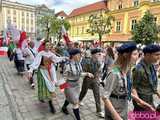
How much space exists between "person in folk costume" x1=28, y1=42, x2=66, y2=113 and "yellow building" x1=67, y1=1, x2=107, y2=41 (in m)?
48.0

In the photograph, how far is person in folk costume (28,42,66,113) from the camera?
20.8 ft

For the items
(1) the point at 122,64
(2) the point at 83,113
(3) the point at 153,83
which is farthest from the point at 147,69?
→ (2) the point at 83,113

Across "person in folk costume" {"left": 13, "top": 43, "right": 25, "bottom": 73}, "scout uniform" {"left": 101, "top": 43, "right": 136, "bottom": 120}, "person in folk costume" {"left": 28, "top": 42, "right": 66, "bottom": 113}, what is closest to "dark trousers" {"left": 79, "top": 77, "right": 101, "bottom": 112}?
"person in folk costume" {"left": 28, "top": 42, "right": 66, "bottom": 113}

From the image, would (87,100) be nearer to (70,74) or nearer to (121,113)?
(70,74)

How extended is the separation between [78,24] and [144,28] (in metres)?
34.6

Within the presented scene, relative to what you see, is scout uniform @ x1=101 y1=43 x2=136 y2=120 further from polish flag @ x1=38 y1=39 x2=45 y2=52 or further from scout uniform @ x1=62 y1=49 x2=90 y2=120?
polish flag @ x1=38 y1=39 x2=45 y2=52

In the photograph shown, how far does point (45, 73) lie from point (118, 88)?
3.51 metres

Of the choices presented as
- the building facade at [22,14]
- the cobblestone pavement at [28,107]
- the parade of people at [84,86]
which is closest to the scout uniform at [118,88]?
the parade of people at [84,86]

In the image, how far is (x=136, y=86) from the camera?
148 inches

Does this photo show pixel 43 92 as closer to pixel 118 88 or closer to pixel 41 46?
pixel 41 46

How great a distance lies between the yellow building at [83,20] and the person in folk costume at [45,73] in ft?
157

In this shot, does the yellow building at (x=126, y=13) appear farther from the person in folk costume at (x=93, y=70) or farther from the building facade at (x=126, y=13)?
the person in folk costume at (x=93, y=70)

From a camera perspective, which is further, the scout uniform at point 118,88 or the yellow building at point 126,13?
the yellow building at point 126,13

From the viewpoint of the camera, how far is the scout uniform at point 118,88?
10.1 ft
